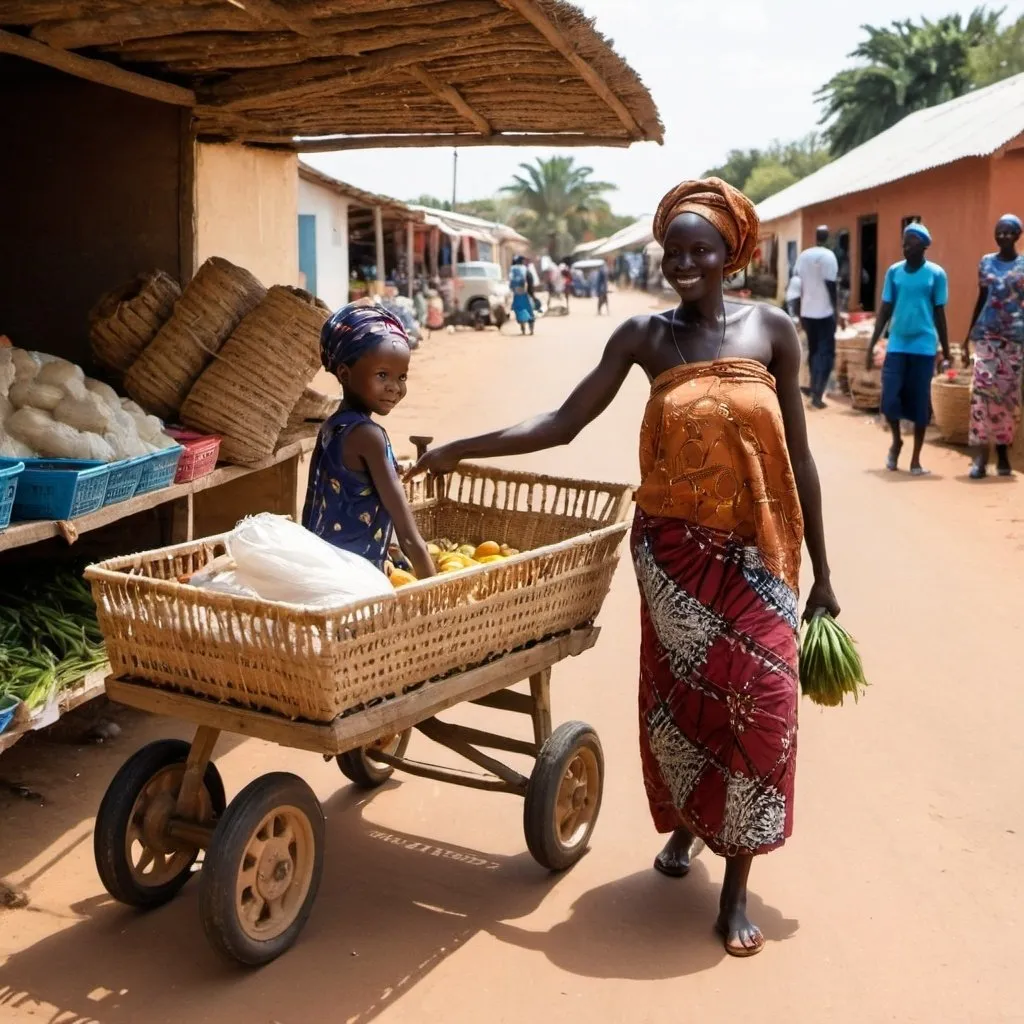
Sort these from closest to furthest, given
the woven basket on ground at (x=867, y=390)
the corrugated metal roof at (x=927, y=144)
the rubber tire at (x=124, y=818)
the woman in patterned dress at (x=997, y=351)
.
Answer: the rubber tire at (x=124, y=818) → the woman in patterned dress at (x=997, y=351) → the woven basket on ground at (x=867, y=390) → the corrugated metal roof at (x=927, y=144)

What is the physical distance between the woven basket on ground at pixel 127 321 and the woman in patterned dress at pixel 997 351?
6.66m

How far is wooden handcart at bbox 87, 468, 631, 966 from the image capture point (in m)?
2.90

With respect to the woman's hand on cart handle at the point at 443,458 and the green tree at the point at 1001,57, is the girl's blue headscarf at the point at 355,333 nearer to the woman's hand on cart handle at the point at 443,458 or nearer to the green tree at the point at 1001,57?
the woman's hand on cart handle at the point at 443,458

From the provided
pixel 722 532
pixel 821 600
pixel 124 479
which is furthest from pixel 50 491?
pixel 821 600

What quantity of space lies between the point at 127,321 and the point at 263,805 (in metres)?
2.78

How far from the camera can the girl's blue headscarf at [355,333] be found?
11.5 feet

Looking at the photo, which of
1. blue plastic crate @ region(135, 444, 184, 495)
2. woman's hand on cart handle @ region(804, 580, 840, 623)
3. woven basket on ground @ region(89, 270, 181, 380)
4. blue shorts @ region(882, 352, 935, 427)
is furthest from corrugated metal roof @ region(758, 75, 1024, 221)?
blue plastic crate @ region(135, 444, 184, 495)

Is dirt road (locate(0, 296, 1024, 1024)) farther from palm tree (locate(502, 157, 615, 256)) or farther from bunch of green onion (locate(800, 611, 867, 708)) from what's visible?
palm tree (locate(502, 157, 615, 256))

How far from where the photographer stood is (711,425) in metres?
3.24

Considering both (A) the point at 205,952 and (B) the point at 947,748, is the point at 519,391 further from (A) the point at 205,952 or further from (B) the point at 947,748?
(A) the point at 205,952

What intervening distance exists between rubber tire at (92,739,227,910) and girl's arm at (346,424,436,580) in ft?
2.62

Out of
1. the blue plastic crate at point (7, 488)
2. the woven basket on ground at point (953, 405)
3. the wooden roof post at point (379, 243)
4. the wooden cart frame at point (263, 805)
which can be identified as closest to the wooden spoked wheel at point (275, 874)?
the wooden cart frame at point (263, 805)

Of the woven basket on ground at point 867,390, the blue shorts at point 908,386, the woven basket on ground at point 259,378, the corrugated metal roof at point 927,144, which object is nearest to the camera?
the woven basket on ground at point 259,378

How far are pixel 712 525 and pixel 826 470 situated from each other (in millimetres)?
7556
